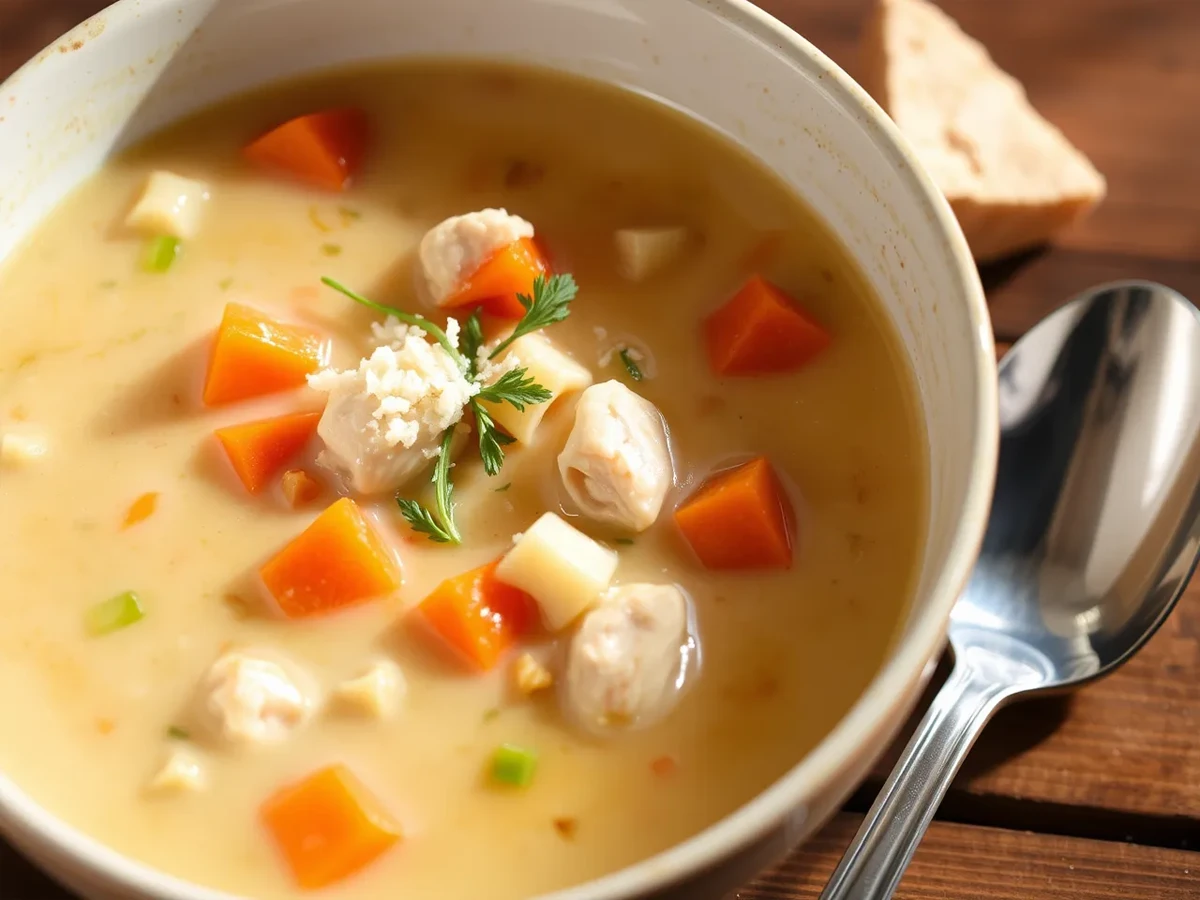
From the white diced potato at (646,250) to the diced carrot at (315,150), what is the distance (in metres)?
0.39

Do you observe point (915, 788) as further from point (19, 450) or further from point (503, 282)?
point (19, 450)

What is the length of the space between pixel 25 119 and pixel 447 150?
1.77 ft

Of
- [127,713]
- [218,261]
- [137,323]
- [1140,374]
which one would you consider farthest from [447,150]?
[1140,374]

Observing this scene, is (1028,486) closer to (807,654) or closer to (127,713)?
(807,654)

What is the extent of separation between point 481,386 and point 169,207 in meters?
0.53

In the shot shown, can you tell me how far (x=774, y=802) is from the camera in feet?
3.49

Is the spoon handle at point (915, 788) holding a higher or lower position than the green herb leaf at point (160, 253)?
lower

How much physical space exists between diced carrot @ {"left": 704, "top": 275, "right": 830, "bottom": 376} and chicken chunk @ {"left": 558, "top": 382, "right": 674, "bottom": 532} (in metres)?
0.14

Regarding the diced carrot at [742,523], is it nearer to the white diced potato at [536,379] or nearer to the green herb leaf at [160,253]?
the white diced potato at [536,379]

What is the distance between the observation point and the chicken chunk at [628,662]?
1.30 metres

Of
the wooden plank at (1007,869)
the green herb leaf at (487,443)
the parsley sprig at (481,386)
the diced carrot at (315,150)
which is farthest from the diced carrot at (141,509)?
the wooden plank at (1007,869)

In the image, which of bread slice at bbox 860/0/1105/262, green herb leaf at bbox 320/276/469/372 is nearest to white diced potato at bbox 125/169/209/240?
green herb leaf at bbox 320/276/469/372

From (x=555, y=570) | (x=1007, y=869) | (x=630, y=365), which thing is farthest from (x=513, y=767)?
(x=1007, y=869)

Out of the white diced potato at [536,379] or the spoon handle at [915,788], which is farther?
the white diced potato at [536,379]
